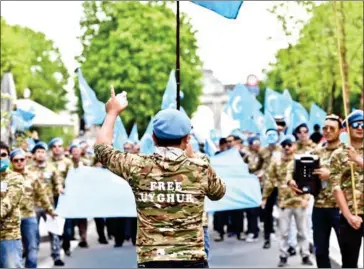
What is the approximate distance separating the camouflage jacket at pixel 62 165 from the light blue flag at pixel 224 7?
7716 millimetres

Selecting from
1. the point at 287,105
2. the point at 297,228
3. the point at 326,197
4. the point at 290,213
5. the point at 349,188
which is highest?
the point at 287,105

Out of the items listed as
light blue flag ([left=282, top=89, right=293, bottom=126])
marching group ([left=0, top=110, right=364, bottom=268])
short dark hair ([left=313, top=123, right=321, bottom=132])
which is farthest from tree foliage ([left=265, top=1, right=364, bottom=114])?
marching group ([left=0, top=110, right=364, bottom=268])

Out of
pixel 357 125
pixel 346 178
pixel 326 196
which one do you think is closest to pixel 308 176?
pixel 326 196

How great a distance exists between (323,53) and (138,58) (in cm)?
1610

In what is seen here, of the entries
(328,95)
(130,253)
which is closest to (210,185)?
(130,253)

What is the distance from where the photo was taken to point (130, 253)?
50.8 feet

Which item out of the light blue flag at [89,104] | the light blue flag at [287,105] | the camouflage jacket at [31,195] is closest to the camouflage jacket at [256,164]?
the light blue flag at [89,104]

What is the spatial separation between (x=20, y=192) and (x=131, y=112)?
44657mm

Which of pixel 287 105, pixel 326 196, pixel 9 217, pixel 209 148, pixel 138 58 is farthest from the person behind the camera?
pixel 138 58

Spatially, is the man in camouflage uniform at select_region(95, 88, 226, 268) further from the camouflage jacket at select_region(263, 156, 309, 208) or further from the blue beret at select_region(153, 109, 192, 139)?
the camouflage jacket at select_region(263, 156, 309, 208)

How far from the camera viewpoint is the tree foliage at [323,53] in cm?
3481

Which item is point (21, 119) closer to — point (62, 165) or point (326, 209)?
point (62, 165)

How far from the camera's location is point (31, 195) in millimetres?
11578

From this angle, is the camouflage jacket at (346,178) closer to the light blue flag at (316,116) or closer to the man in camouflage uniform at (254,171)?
→ the man in camouflage uniform at (254,171)
